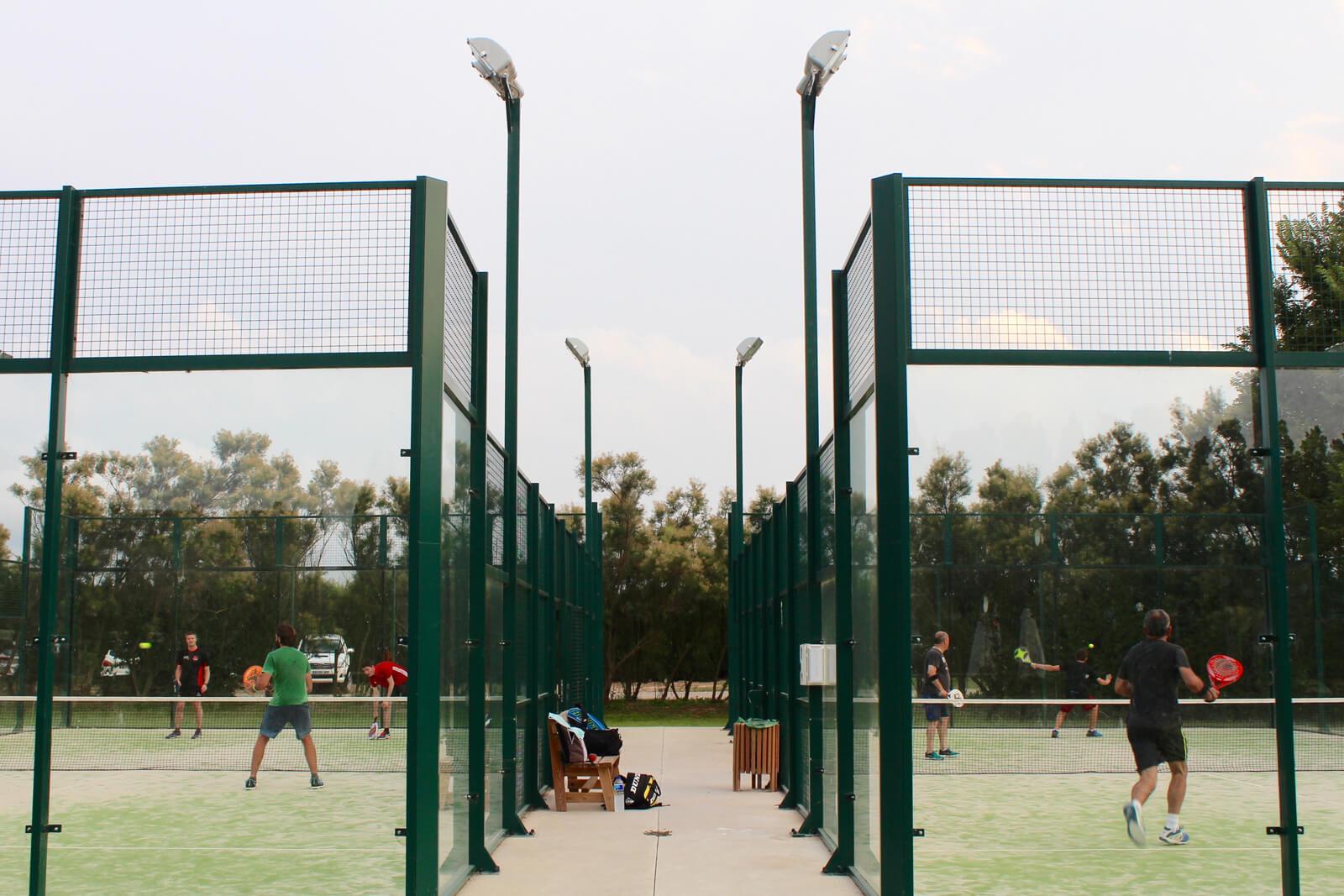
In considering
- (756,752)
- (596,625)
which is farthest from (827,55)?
(596,625)

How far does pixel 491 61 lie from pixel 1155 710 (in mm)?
5317

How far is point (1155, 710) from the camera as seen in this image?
6.77 metres

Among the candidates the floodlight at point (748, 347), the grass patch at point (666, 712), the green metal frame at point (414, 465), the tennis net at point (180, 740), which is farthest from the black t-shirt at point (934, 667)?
the grass patch at point (666, 712)

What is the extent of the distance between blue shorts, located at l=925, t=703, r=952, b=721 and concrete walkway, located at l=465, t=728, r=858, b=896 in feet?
4.89

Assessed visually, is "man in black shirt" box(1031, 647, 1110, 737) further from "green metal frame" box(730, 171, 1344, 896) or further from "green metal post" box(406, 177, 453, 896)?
"green metal post" box(406, 177, 453, 896)

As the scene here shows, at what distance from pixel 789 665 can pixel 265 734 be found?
13.4 feet

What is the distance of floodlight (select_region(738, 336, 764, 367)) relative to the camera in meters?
17.7

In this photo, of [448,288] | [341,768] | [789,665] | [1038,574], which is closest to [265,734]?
[341,768]

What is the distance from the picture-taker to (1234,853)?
7855 mm

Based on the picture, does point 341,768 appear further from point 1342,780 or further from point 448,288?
point 1342,780

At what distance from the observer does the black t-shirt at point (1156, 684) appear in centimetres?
674

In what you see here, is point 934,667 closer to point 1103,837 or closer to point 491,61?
point 1103,837

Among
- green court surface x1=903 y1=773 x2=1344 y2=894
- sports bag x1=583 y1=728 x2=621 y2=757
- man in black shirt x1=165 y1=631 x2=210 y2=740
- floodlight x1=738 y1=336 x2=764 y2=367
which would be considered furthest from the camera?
floodlight x1=738 y1=336 x2=764 y2=367

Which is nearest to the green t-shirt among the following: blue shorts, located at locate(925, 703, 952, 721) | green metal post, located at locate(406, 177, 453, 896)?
green metal post, located at locate(406, 177, 453, 896)
